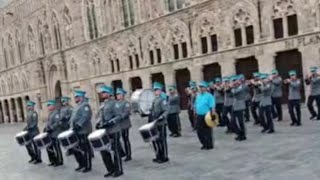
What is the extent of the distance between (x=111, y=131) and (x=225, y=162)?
2.46 metres

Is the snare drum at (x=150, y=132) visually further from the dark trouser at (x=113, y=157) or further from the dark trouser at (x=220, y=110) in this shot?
the dark trouser at (x=220, y=110)

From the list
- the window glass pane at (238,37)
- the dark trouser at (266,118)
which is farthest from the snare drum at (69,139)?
the window glass pane at (238,37)

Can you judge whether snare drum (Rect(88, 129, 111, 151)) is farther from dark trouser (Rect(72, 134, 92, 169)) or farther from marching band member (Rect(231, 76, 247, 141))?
marching band member (Rect(231, 76, 247, 141))

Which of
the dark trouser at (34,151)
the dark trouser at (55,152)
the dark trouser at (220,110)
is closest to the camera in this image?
the dark trouser at (55,152)

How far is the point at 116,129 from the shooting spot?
384 inches

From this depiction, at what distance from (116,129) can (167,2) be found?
59.5 ft

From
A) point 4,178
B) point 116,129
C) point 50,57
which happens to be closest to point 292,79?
point 116,129

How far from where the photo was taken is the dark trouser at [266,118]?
1294 cm

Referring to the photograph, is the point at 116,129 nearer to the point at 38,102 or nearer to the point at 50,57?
the point at 50,57

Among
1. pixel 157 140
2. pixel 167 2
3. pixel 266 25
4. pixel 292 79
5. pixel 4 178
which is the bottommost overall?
pixel 4 178

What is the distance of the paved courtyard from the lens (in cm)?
837

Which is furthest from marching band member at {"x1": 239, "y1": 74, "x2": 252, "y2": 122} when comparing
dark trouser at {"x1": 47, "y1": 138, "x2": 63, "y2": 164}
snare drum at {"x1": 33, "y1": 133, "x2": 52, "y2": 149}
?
snare drum at {"x1": 33, "y1": 133, "x2": 52, "y2": 149}

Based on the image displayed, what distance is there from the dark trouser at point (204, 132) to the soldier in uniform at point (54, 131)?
3.47 meters

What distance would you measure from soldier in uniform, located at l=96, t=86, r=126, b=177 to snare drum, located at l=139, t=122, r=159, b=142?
59 centimetres
